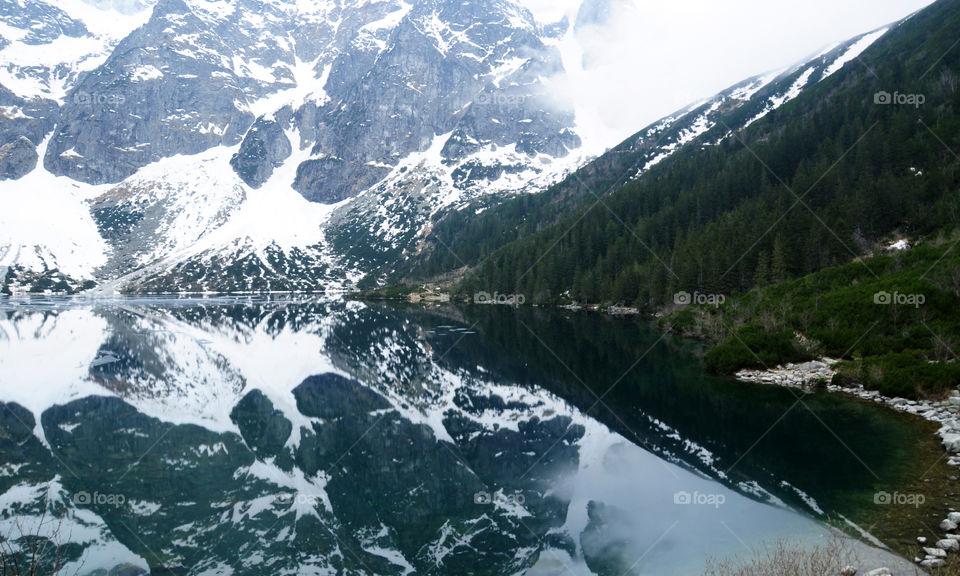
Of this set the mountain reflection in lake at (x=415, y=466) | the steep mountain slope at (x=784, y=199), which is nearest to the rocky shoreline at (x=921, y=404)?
the mountain reflection in lake at (x=415, y=466)

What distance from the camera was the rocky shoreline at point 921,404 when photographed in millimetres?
11102

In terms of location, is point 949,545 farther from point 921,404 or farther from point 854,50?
point 854,50

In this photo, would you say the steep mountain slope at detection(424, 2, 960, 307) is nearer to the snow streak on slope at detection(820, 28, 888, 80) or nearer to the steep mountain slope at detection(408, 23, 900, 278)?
the steep mountain slope at detection(408, 23, 900, 278)

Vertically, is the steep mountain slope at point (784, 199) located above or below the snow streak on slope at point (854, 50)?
below

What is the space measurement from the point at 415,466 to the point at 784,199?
278 ft

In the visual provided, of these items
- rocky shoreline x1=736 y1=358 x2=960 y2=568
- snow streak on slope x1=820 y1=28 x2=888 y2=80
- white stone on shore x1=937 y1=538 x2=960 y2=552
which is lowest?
rocky shoreline x1=736 y1=358 x2=960 y2=568

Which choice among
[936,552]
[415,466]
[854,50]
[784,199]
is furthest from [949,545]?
[854,50]

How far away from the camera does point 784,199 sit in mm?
82562

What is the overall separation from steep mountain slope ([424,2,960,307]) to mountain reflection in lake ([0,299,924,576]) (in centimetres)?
4232

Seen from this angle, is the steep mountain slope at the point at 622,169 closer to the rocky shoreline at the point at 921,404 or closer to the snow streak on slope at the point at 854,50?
the snow streak on slope at the point at 854,50

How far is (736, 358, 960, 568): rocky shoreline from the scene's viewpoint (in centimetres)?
1110

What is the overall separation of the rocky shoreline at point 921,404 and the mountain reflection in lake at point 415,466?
6.29ft

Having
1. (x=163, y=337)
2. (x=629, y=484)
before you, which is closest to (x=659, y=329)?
(x=629, y=484)

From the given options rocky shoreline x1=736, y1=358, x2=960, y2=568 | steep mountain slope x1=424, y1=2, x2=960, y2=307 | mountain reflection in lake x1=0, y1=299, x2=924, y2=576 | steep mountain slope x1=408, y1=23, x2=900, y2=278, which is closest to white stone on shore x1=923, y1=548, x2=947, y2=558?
rocky shoreline x1=736, y1=358, x2=960, y2=568
